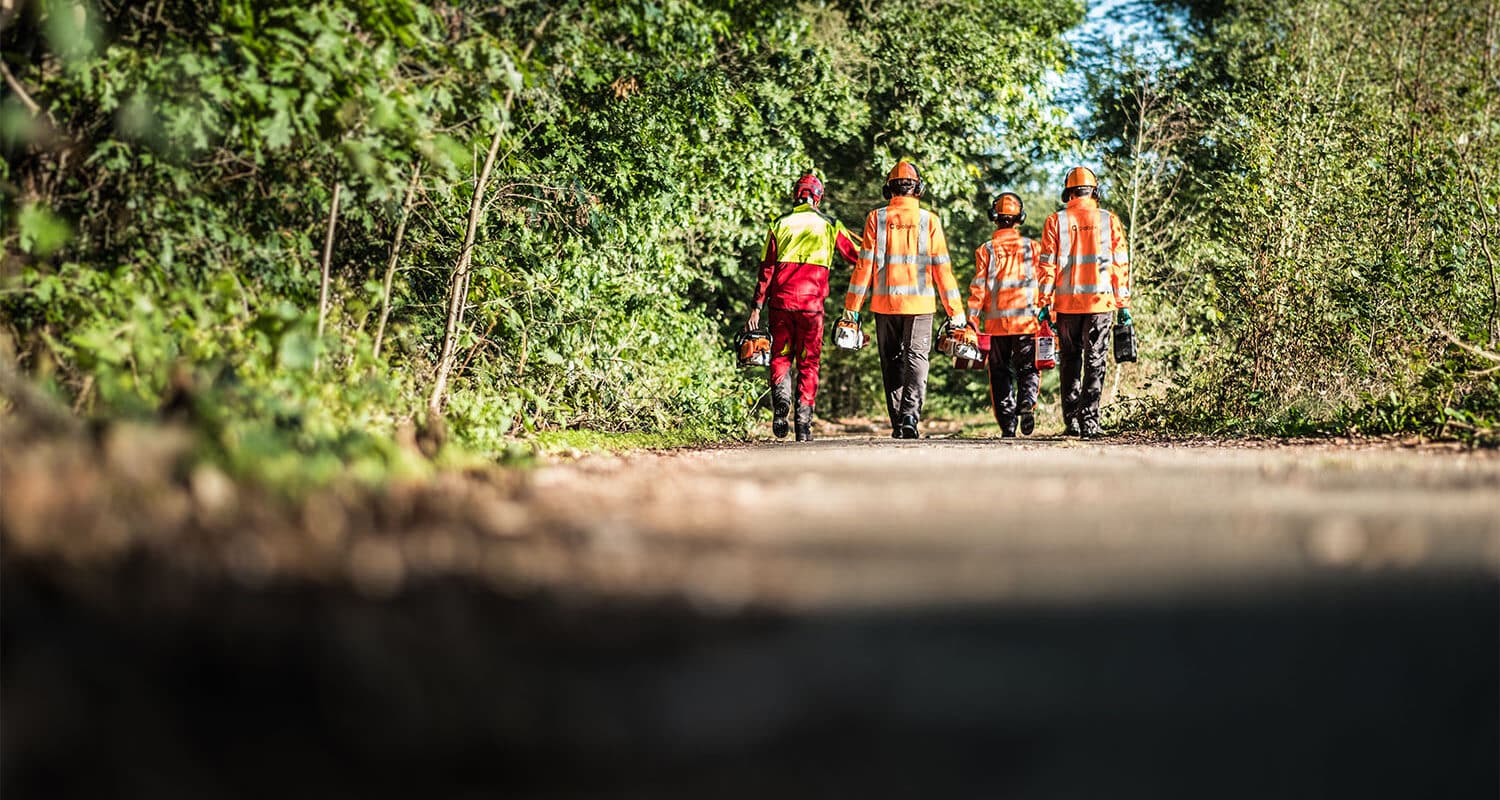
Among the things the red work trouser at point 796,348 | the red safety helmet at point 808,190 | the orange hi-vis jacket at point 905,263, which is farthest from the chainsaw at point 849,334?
the red safety helmet at point 808,190

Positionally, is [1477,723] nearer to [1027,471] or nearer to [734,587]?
[734,587]

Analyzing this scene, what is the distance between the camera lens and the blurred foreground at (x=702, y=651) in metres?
2.30

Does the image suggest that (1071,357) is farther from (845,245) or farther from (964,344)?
(845,245)

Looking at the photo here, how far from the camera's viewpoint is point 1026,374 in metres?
13.9

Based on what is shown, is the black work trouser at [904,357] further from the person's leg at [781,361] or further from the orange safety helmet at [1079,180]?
the orange safety helmet at [1079,180]

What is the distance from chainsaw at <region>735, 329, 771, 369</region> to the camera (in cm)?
1302

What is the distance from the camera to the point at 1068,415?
12945mm

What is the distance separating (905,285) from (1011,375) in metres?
1.72

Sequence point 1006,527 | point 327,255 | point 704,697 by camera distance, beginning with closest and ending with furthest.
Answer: point 704,697, point 1006,527, point 327,255

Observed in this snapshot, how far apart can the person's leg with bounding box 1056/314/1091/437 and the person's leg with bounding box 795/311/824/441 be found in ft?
7.00

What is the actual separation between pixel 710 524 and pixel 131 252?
4.09 metres

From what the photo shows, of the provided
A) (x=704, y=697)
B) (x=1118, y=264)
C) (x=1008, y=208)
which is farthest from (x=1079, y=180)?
(x=704, y=697)

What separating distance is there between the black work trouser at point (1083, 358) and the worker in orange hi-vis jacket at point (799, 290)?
7.06 ft

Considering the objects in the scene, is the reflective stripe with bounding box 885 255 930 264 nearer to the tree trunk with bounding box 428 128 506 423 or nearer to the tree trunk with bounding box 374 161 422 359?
the tree trunk with bounding box 428 128 506 423
